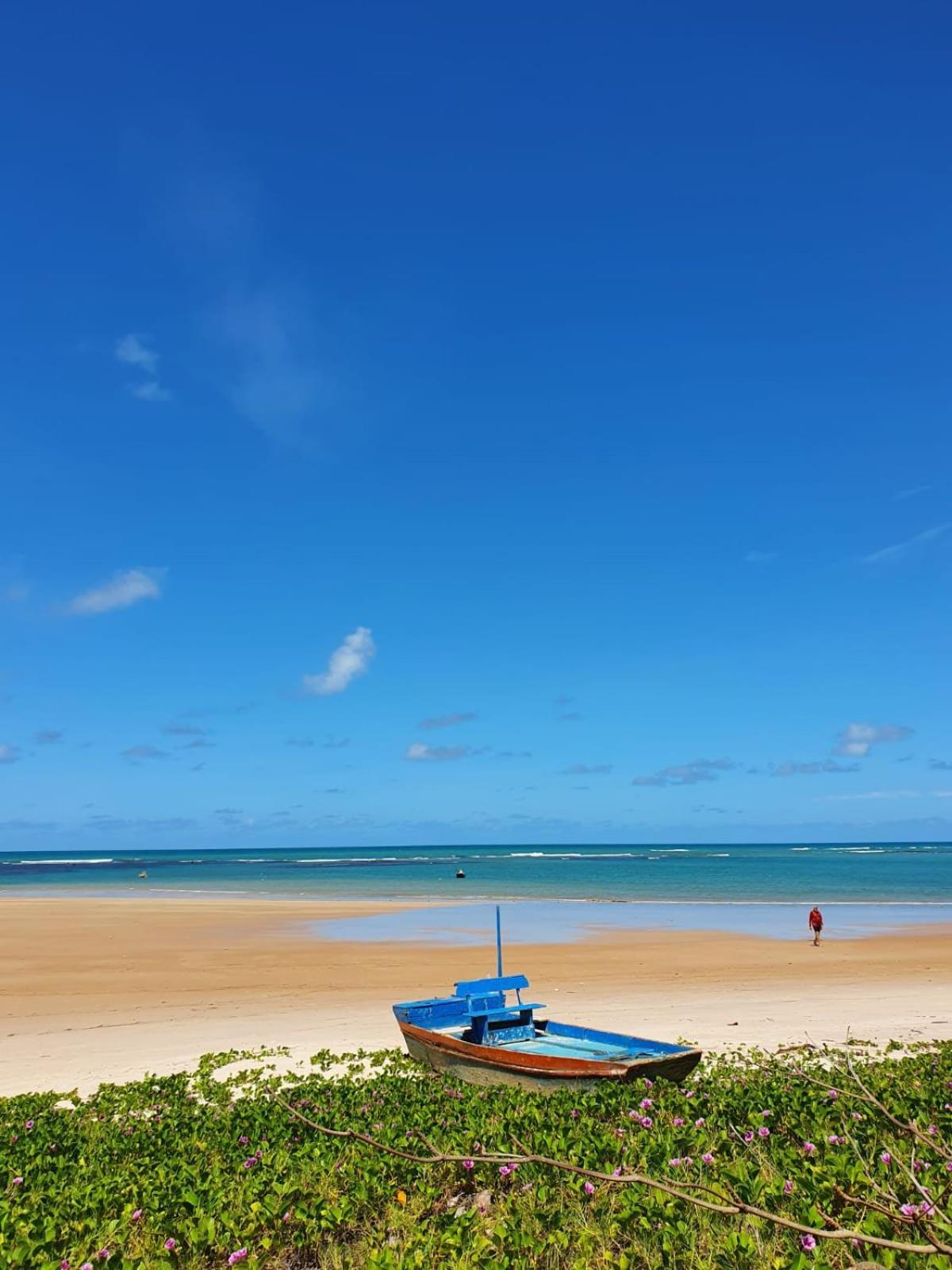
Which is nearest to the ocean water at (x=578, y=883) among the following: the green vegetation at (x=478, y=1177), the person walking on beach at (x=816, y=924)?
the person walking on beach at (x=816, y=924)

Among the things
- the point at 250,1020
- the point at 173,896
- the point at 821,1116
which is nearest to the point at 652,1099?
the point at 821,1116

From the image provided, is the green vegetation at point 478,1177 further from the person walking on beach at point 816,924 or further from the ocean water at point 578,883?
the ocean water at point 578,883

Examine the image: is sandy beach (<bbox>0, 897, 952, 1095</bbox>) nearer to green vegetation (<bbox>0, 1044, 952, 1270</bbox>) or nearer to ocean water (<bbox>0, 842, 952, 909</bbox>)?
green vegetation (<bbox>0, 1044, 952, 1270</bbox>)

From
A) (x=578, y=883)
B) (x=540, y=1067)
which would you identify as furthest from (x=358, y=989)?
(x=578, y=883)

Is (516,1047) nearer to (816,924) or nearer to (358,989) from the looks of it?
(358,989)

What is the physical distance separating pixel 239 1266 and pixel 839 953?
85.2 feet

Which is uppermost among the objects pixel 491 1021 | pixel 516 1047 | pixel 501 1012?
pixel 501 1012

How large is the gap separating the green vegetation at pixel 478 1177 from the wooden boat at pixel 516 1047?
31 cm

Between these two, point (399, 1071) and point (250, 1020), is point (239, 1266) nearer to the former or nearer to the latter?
point (399, 1071)

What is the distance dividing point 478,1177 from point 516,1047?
5245 mm

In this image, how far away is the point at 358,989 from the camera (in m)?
20.4

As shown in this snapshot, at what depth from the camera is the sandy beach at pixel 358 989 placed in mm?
14039

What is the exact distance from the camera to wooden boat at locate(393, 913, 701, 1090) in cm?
926

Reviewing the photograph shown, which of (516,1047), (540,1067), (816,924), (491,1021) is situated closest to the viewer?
(540,1067)
